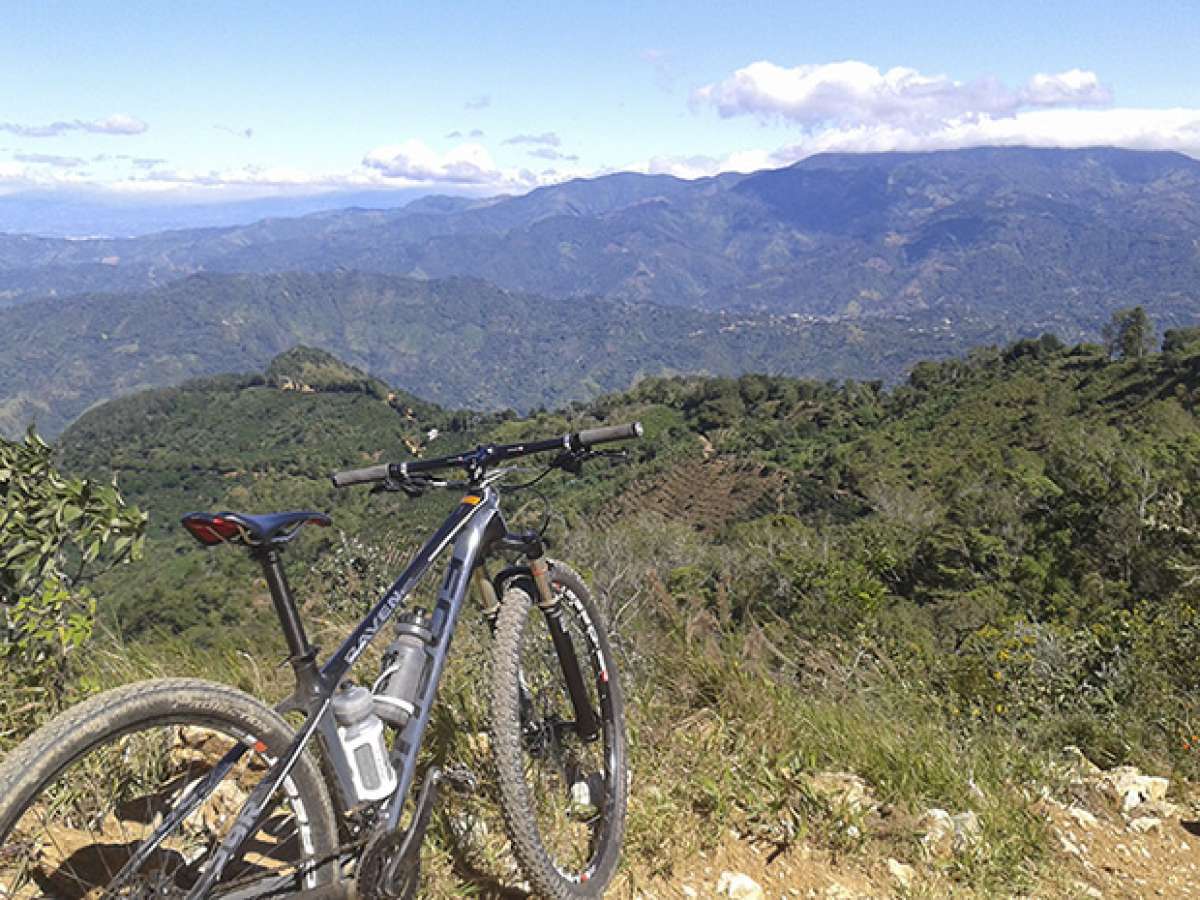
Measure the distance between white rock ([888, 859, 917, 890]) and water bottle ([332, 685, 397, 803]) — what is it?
5.51 feet

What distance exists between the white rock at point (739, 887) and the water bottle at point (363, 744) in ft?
3.83

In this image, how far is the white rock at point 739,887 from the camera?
246 centimetres

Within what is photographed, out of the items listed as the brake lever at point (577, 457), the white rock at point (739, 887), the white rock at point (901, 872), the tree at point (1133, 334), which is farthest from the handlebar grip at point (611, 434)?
the tree at point (1133, 334)

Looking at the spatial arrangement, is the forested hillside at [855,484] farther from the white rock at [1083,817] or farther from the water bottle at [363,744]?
the water bottle at [363,744]

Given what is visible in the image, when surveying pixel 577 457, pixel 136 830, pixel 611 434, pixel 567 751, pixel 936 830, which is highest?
pixel 611 434

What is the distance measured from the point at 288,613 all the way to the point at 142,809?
2.27 feet

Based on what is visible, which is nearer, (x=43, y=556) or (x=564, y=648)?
(x=564, y=648)

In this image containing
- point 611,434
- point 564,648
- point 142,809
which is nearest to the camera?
point 142,809

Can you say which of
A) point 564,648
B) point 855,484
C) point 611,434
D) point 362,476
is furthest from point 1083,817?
point 855,484

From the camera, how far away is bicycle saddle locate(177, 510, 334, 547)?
5.88 feet

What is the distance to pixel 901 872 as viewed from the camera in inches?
102

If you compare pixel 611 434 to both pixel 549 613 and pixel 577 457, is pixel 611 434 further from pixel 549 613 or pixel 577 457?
pixel 549 613

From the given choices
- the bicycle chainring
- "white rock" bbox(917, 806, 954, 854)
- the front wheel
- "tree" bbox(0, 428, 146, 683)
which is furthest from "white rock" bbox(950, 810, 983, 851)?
"tree" bbox(0, 428, 146, 683)

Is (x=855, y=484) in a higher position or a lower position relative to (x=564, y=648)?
lower
